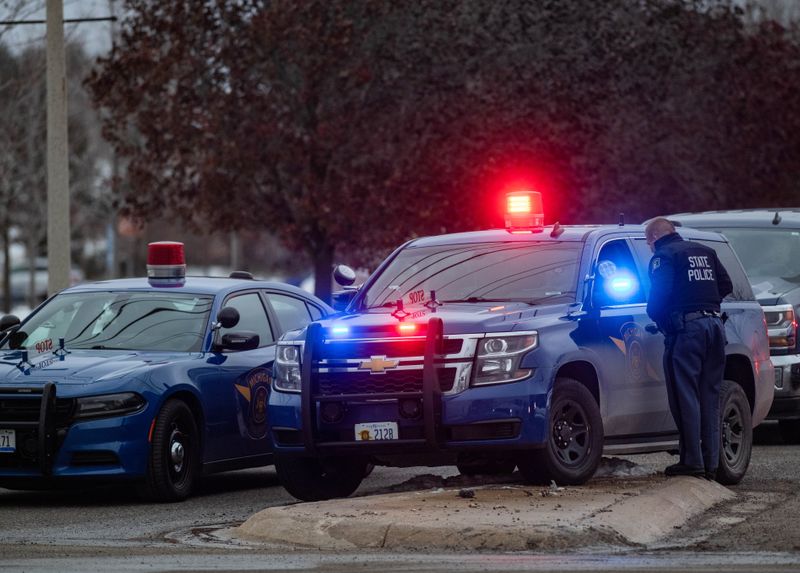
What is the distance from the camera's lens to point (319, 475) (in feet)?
37.6

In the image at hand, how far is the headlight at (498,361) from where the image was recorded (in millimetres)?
10383

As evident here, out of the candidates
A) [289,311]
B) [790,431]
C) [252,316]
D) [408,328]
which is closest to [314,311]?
[289,311]

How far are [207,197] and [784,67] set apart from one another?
11.8m

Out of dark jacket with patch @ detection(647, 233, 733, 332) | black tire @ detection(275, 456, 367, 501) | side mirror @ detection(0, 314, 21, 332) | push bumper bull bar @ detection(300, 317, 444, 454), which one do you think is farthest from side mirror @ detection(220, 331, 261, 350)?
dark jacket with patch @ detection(647, 233, 733, 332)

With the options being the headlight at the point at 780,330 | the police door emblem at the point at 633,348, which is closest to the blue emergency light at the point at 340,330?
the police door emblem at the point at 633,348

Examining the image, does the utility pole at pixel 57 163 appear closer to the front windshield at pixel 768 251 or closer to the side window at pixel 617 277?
the front windshield at pixel 768 251

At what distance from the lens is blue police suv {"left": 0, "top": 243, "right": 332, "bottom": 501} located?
11.7m

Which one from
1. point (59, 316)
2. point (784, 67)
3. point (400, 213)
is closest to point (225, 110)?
point (400, 213)

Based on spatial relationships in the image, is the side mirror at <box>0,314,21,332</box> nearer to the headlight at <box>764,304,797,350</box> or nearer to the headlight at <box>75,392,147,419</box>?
the headlight at <box>75,392,147,419</box>

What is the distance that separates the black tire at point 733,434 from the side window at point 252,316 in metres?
3.52

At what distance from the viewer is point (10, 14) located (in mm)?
26844

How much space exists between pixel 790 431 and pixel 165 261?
6229 millimetres

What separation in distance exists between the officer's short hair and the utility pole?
322 inches

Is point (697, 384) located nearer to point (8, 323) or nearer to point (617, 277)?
point (617, 277)
